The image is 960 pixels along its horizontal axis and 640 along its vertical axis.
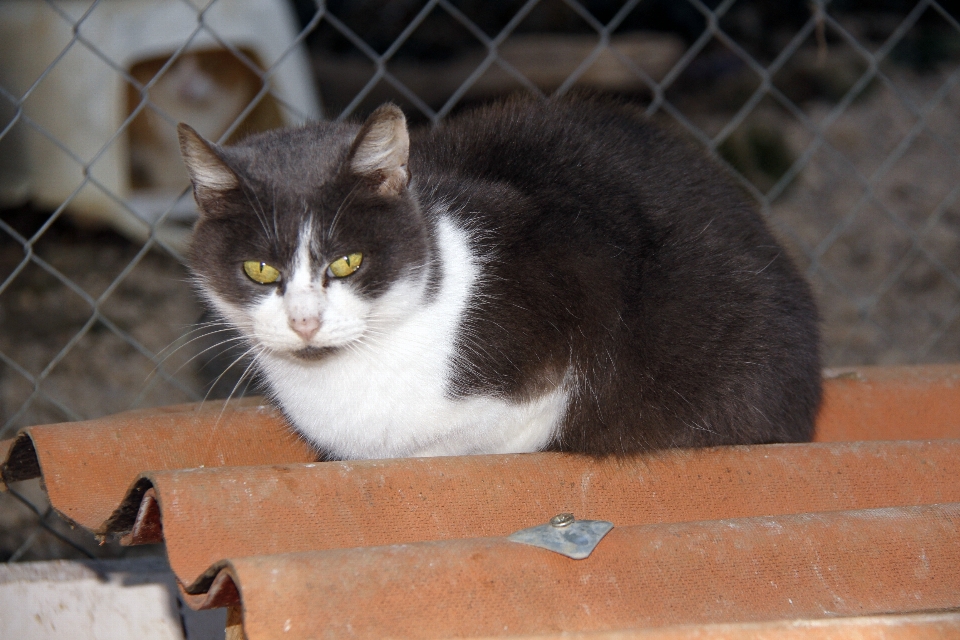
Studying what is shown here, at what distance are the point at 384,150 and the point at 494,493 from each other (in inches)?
18.9

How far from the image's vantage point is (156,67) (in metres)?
2.85

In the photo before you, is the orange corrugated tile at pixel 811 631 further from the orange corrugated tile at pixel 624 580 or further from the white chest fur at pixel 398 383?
the white chest fur at pixel 398 383

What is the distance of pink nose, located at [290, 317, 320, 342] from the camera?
114cm

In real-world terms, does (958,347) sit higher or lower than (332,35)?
higher

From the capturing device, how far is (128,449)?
1293 millimetres

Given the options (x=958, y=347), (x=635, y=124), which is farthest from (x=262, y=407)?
(x=958, y=347)

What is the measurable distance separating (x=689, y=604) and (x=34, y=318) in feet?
8.51

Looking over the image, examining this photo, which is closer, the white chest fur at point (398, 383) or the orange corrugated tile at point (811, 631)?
the orange corrugated tile at point (811, 631)

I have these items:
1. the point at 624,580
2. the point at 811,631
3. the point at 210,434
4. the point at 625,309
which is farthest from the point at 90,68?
the point at 811,631

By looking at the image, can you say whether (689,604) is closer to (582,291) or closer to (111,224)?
(582,291)

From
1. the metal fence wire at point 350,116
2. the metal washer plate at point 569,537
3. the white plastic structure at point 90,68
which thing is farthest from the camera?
the white plastic structure at point 90,68

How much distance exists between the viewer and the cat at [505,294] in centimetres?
121

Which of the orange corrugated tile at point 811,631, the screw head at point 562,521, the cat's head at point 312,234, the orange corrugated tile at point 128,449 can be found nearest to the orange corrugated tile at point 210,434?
the orange corrugated tile at point 128,449

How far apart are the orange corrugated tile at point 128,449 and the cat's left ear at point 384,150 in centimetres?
46
